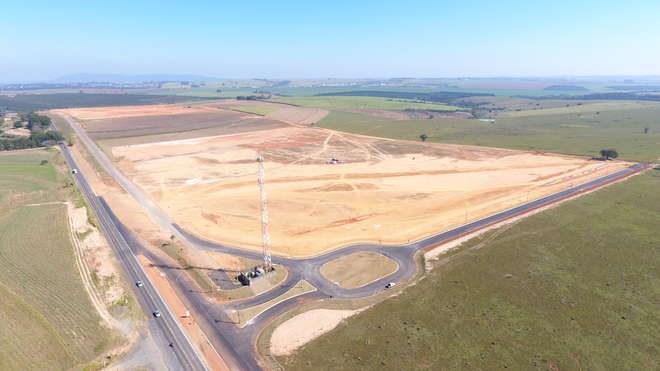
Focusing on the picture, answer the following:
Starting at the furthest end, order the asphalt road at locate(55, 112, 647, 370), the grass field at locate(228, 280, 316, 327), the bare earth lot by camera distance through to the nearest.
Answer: the bare earth lot → the grass field at locate(228, 280, 316, 327) → the asphalt road at locate(55, 112, 647, 370)

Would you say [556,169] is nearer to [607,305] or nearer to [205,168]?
[607,305]

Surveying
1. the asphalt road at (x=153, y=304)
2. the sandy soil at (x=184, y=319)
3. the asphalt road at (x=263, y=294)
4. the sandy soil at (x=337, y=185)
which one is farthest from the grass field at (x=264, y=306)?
the sandy soil at (x=337, y=185)

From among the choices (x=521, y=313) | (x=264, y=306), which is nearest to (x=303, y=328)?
(x=264, y=306)

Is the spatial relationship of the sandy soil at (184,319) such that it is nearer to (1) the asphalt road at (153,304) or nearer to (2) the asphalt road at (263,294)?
(1) the asphalt road at (153,304)

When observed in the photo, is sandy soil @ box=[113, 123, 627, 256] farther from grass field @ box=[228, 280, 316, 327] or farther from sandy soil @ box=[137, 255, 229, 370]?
sandy soil @ box=[137, 255, 229, 370]

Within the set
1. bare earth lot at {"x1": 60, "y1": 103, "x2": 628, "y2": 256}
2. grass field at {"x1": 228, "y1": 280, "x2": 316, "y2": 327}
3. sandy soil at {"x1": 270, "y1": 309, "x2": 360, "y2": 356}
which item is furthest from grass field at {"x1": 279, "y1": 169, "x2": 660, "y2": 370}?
bare earth lot at {"x1": 60, "y1": 103, "x2": 628, "y2": 256}

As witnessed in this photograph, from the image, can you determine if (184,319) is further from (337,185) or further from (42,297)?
(337,185)

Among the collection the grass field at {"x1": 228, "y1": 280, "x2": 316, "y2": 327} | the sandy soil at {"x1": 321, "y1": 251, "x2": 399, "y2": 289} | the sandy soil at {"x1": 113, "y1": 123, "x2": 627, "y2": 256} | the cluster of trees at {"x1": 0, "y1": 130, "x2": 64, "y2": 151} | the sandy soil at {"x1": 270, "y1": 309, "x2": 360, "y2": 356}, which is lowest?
the sandy soil at {"x1": 270, "y1": 309, "x2": 360, "y2": 356}

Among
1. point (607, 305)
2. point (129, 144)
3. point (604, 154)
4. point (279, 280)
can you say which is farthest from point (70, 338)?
point (604, 154)
